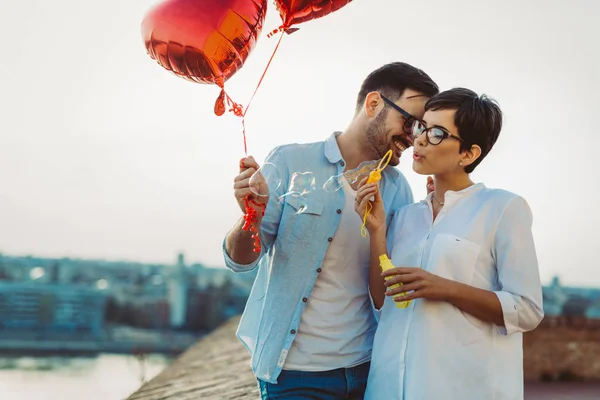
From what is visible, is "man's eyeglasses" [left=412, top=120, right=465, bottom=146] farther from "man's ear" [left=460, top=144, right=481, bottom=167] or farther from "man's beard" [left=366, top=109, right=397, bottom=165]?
"man's beard" [left=366, top=109, right=397, bottom=165]

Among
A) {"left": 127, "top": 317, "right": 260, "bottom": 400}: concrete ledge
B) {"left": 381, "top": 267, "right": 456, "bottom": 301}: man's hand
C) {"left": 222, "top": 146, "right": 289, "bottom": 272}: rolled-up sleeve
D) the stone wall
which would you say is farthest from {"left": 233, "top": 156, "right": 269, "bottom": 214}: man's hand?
the stone wall

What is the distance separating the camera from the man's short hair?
8.32ft

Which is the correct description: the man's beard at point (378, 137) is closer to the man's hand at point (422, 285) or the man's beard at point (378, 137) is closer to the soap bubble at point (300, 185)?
the soap bubble at point (300, 185)

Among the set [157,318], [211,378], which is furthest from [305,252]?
[157,318]

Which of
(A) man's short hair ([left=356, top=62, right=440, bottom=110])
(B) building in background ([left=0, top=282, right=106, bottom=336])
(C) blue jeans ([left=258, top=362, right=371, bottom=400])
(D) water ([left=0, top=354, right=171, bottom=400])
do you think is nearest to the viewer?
(C) blue jeans ([left=258, top=362, right=371, bottom=400])

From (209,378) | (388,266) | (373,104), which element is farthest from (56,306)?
(388,266)

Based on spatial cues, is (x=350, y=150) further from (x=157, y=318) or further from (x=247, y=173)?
(x=157, y=318)

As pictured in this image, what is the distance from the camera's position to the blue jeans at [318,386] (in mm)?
2316

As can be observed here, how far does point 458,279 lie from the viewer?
6.76 feet

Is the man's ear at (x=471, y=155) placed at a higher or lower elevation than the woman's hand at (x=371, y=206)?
higher

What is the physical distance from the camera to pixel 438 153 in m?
2.20

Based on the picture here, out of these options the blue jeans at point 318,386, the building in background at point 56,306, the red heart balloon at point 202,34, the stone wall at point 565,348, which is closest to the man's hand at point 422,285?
the blue jeans at point 318,386

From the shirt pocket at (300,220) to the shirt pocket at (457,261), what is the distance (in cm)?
50

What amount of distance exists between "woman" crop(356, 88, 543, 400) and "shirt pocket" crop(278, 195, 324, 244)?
0.86 feet
